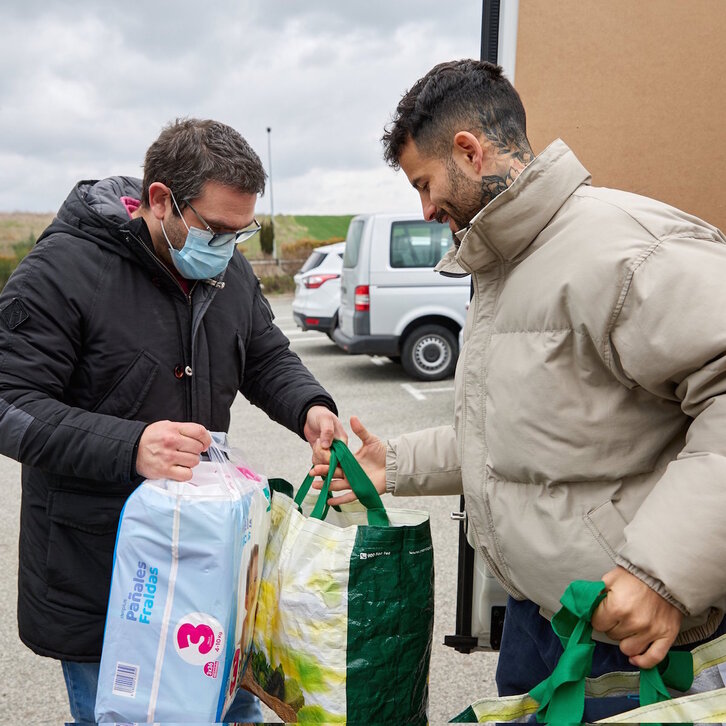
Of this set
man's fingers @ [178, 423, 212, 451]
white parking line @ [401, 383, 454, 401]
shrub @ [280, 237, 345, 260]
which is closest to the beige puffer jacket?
man's fingers @ [178, 423, 212, 451]

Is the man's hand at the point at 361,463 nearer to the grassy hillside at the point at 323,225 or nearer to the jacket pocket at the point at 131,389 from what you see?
the jacket pocket at the point at 131,389

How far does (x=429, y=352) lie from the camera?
9172mm

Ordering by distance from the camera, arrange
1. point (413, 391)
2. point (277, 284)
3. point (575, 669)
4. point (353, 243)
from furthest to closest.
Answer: point (277, 284) → point (353, 243) → point (413, 391) → point (575, 669)

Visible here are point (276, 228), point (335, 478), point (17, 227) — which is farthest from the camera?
point (276, 228)

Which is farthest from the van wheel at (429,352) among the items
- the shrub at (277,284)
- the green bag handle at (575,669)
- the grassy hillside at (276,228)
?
the shrub at (277,284)

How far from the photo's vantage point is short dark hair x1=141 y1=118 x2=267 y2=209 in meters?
1.82

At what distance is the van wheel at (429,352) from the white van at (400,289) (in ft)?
0.04

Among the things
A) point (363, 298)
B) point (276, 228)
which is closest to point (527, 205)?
point (363, 298)

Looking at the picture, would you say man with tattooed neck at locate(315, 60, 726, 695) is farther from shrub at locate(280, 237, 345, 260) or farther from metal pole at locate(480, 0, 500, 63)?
shrub at locate(280, 237, 345, 260)

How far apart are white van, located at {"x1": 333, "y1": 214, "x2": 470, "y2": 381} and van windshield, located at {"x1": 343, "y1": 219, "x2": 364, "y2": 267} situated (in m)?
0.01

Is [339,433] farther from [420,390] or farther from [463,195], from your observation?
[420,390]

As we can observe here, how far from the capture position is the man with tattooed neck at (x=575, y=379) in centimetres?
124

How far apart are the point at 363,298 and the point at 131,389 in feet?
23.5

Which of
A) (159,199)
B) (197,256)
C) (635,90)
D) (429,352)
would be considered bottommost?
(429,352)
